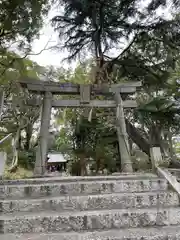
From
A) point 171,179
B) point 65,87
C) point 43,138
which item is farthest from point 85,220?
point 65,87

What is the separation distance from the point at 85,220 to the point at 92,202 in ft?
1.24

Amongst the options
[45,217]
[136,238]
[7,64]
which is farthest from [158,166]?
[7,64]

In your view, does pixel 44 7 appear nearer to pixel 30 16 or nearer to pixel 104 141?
pixel 30 16

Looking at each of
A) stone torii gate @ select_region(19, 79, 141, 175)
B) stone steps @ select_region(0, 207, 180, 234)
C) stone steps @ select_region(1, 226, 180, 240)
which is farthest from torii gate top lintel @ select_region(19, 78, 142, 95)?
stone steps @ select_region(1, 226, 180, 240)

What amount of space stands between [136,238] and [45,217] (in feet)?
3.42

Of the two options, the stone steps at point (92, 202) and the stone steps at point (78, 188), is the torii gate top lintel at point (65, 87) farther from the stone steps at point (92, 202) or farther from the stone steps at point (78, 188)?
the stone steps at point (92, 202)

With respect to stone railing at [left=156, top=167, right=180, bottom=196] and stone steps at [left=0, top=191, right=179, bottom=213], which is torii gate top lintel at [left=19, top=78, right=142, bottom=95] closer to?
stone railing at [left=156, top=167, right=180, bottom=196]

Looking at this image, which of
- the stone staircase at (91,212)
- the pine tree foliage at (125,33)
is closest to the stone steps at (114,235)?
the stone staircase at (91,212)

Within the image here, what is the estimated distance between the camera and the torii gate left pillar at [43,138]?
4.73 meters

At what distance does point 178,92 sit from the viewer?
8148mm

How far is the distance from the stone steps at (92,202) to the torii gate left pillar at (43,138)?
7.35ft

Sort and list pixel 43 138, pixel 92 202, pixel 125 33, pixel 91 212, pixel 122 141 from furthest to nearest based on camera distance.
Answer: pixel 125 33 → pixel 122 141 → pixel 43 138 → pixel 92 202 → pixel 91 212

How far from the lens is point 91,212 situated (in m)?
2.30

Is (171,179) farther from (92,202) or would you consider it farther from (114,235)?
(114,235)
